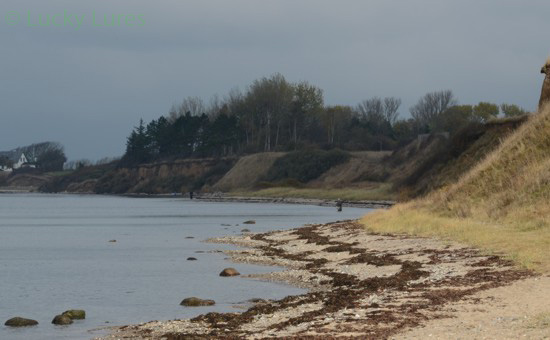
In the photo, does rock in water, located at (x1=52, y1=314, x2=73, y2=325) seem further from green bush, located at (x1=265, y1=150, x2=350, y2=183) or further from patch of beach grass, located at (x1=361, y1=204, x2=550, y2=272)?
green bush, located at (x1=265, y1=150, x2=350, y2=183)

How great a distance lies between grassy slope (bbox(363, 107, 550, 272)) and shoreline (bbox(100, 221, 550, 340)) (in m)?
1.09

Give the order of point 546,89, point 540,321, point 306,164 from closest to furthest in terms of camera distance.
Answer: point 540,321, point 546,89, point 306,164

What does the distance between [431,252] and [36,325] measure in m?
14.5

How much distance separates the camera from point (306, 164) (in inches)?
6836

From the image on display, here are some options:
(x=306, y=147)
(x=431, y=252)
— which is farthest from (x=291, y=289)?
(x=306, y=147)

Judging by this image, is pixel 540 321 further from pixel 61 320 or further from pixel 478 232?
pixel 478 232

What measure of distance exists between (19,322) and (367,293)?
8.69m

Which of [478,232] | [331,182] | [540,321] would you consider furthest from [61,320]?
[331,182]

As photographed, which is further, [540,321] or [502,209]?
[502,209]

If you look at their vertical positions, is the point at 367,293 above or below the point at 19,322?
above

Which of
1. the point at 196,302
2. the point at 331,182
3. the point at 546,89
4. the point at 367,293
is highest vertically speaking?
the point at 546,89

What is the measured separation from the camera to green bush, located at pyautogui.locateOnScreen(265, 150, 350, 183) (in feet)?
565

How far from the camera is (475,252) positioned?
1160 inches

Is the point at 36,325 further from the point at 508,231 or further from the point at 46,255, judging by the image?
the point at 46,255
